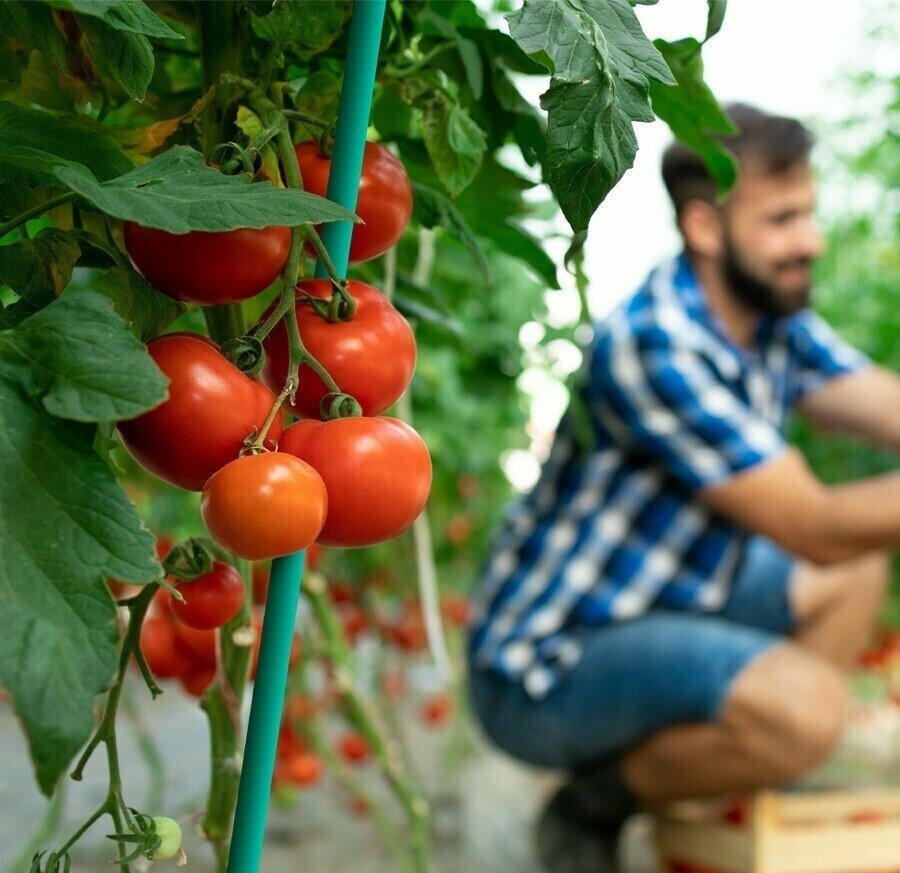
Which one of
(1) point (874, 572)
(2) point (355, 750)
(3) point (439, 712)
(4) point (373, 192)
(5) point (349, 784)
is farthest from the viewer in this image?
(3) point (439, 712)

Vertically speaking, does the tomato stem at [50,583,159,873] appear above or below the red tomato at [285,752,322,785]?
above

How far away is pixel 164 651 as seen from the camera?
595 millimetres

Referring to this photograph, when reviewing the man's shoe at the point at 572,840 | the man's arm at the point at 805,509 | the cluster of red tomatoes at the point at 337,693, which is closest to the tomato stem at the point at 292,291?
the cluster of red tomatoes at the point at 337,693

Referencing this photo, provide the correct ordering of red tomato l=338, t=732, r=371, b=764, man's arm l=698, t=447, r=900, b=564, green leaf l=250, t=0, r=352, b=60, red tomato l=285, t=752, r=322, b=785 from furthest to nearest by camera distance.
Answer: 1. red tomato l=338, t=732, r=371, b=764
2. red tomato l=285, t=752, r=322, b=785
3. man's arm l=698, t=447, r=900, b=564
4. green leaf l=250, t=0, r=352, b=60

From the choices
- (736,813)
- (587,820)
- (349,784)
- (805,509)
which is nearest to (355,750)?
(587,820)

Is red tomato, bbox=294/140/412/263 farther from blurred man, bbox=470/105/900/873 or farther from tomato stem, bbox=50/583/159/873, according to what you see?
blurred man, bbox=470/105/900/873

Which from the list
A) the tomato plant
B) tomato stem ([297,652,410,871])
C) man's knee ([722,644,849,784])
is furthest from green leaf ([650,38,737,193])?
man's knee ([722,644,849,784])

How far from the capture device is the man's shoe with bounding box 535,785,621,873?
1576mm

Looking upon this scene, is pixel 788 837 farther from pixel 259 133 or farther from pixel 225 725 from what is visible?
pixel 259 133

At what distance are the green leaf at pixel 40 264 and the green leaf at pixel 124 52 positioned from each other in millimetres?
53

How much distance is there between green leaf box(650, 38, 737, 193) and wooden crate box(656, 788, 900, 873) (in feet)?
3.82

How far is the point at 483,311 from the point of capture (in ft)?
5.20

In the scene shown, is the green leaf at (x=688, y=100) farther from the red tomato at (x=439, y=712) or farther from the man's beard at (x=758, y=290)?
the red tomato at (x=439, y=712)

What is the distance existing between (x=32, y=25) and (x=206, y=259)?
9 cm
